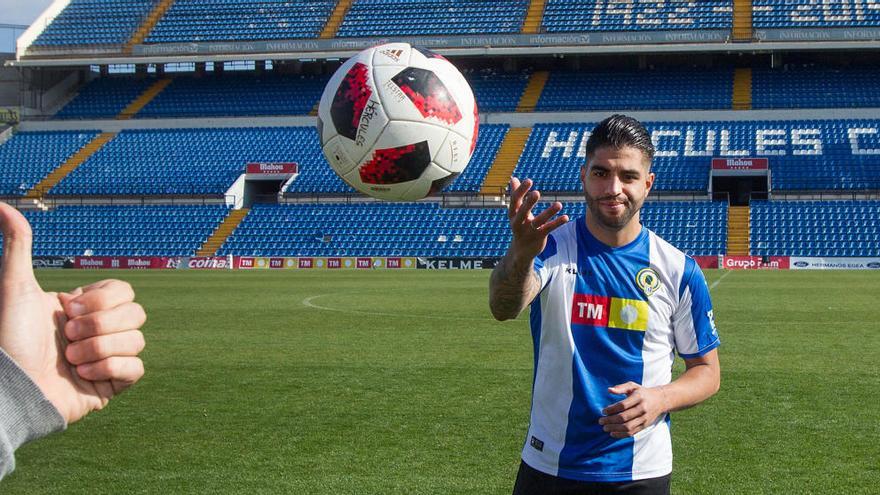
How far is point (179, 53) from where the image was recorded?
44781 millimetres

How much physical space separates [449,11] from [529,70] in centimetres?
472

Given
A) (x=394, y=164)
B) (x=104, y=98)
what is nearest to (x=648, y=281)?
(x=394, y=164)

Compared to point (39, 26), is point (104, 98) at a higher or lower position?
lower

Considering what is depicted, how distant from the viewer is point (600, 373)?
3201mm

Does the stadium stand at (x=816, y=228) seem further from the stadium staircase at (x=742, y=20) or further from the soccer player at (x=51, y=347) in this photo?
the soccer player at (x=51, y=347)

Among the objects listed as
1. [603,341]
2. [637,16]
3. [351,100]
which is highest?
[637,16]

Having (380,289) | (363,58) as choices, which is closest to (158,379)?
(363,58)

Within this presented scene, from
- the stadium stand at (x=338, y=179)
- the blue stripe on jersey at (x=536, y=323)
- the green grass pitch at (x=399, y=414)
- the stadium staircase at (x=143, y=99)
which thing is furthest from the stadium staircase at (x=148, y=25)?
the blue stripe on jersey at (x=536, y=323)

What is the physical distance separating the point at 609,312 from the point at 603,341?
10 centimetres

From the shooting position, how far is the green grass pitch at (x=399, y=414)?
578 cm

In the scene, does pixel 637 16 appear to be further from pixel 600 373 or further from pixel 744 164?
pixel 600 373

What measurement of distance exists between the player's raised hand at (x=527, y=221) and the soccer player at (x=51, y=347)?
1.52 metres

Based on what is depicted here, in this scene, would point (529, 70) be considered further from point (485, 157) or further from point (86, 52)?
point (86, 52)

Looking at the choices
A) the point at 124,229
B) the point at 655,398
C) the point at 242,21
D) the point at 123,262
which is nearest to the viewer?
the point at 655,398
